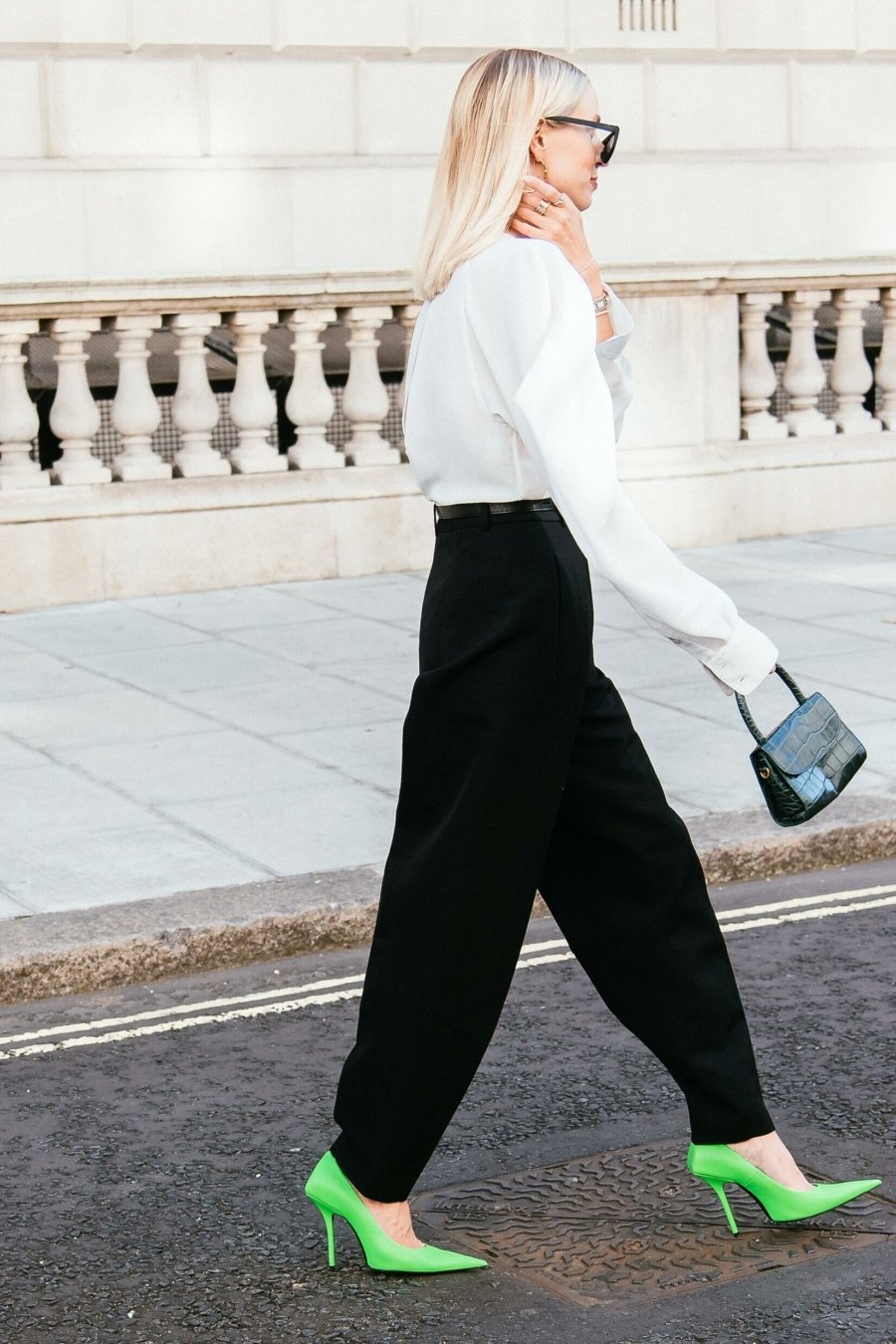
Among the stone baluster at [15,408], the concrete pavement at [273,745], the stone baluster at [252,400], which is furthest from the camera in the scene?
the stone baluster at [252,400]

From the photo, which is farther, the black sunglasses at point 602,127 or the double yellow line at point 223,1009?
the double yellow line at point 223,1009

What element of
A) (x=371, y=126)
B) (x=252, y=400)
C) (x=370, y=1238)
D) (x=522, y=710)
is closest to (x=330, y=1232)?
(x=370, y=1238)

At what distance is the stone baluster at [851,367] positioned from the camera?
12.9m

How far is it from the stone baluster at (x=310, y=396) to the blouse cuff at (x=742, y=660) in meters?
7.88

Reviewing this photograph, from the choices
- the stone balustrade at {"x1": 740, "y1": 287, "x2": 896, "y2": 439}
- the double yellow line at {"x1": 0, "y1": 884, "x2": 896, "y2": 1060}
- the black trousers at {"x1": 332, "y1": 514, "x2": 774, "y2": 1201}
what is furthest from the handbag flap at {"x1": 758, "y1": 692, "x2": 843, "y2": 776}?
the stone balustrade at {"x1": 740, "y1": 287, "x2": 896, "y2": 439}

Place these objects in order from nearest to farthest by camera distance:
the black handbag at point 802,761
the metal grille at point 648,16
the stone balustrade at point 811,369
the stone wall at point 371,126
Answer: the black handbag at point 802,761
the stone wall at point 371,126
the stone balustrade at point 811,369
the metal grille at point 648,16

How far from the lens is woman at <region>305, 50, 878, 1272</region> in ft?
11.6

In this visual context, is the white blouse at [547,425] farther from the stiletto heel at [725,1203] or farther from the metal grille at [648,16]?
the metal grille at [648,16]

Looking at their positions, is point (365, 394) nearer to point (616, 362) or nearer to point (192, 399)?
point (192, 399)

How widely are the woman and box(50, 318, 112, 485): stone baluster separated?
707 centimetres

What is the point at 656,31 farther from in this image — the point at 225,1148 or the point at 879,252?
the point at 225,1148

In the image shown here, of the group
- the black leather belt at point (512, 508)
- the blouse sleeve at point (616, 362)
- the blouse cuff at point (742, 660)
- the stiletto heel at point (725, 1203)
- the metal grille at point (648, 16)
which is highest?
the metal grille at point (648, 16)

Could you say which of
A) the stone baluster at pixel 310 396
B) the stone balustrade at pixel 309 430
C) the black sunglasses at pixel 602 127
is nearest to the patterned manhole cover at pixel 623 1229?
the black sunglasses at pixel 602 127

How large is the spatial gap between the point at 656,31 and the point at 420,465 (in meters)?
11.2
